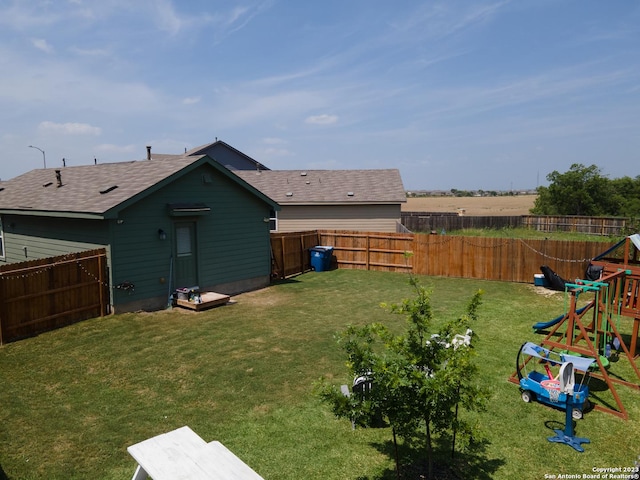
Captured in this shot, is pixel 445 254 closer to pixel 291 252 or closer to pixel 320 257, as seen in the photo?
pixel 320 257

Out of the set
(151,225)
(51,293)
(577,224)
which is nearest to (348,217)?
(151,225)

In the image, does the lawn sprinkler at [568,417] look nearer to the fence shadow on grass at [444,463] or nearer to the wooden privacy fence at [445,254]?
the fence shadow on grass at [444,463]

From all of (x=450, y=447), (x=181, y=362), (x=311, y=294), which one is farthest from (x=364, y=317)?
(x=450, y=447)

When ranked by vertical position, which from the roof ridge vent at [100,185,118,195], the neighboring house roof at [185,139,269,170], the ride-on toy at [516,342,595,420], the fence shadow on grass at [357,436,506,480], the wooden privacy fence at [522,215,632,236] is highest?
the neighboring house roof at [185,139,269,170]

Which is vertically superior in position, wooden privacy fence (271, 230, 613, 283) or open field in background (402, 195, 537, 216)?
open field in background (402, 195, 537, 216)

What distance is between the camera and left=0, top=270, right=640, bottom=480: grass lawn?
575cm

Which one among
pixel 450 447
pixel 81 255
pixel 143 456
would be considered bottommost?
pixel 450 447

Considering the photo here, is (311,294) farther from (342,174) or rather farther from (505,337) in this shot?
(342,174)

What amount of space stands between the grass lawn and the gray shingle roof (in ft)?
11.4

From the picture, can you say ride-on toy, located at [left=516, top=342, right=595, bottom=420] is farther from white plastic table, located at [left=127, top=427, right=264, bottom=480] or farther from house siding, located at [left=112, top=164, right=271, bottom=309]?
house siding, located at [left=112, top=164, right=271, bottom=309]

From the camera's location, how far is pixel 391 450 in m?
5.98

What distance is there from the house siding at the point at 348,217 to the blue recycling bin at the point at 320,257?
5950mm

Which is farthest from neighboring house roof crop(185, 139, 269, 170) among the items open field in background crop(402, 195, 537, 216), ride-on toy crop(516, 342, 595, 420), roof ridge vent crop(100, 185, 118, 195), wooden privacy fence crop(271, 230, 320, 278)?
open field in background crop(402, 195, 537, 216)

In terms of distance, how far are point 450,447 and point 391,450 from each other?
2.75ft
